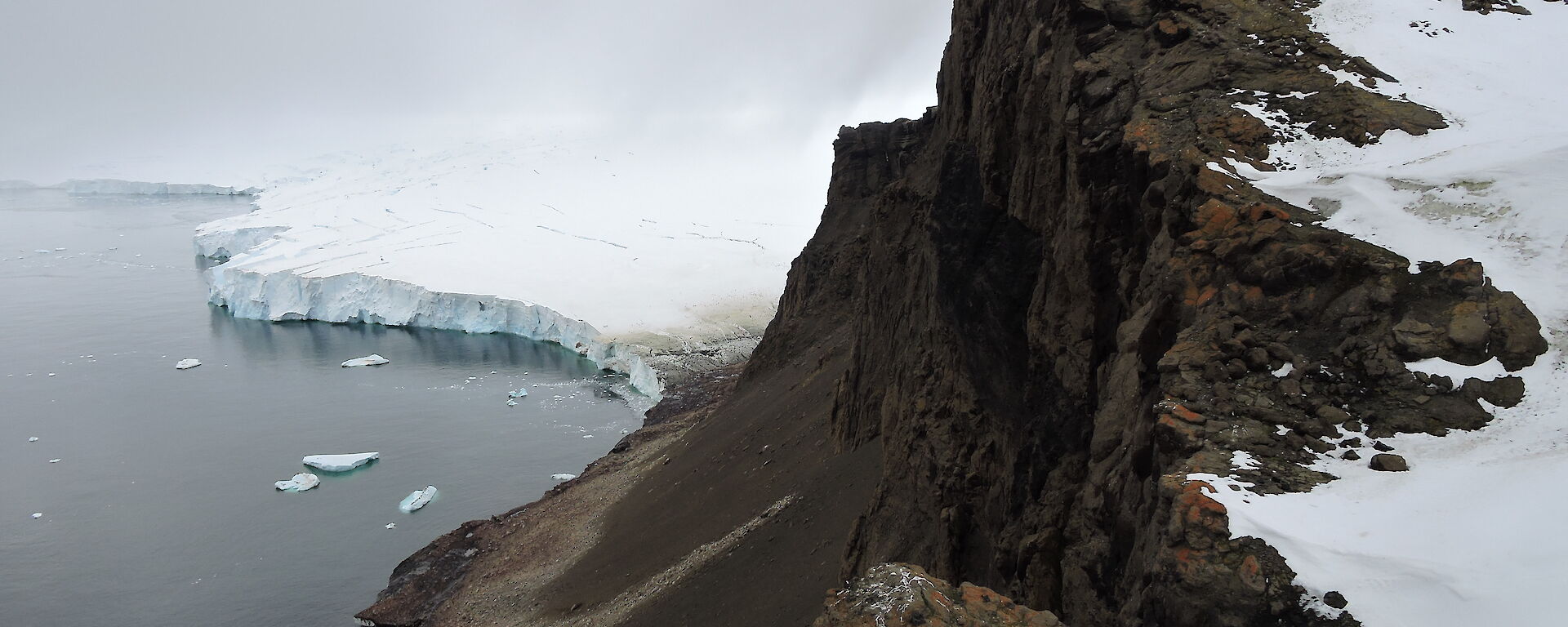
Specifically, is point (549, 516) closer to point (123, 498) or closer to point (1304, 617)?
point (123, 498)

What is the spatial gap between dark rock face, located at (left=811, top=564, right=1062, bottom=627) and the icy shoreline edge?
5912 cm

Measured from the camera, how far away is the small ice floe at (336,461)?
37531 mm

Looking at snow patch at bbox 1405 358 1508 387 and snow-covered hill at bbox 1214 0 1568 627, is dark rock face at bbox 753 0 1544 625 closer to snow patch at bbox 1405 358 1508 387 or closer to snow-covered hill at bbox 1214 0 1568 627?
snow patch at bbox 1405 358 1508 387

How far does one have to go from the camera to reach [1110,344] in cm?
928

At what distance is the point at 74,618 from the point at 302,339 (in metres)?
39.0

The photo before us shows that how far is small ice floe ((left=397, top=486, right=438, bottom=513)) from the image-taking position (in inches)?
1342

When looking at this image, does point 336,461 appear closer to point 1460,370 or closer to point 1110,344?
point 1110,344

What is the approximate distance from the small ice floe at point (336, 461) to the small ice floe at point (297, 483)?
99 centimetres

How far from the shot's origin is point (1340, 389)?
20.1 feet

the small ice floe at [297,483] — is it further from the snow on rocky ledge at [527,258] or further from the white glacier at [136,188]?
the white glacier at [136,188]

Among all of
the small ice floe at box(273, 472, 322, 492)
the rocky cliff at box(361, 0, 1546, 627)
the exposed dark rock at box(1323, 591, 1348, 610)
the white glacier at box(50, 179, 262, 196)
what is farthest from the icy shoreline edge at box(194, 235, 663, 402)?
the white glacier at box(50, 179, 262, 196)

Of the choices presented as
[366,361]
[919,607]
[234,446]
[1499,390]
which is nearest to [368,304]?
[366,361]

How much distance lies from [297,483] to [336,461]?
1.77 metres

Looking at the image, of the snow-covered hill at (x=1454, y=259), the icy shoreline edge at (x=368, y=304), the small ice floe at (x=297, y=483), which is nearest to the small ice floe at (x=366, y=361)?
the icy shoreline edge at (x=368, y=304)
